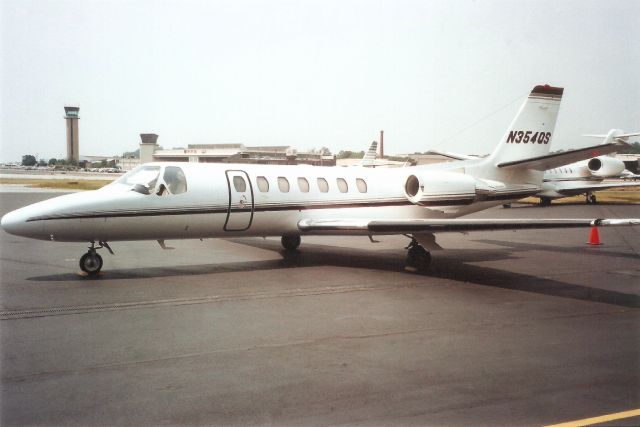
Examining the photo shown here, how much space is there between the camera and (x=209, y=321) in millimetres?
8195

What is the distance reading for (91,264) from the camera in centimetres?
1142

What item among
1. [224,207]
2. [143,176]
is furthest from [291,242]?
[143,176]

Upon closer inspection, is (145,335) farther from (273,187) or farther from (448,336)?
(273,187)

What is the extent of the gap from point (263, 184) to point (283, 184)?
0.56 m

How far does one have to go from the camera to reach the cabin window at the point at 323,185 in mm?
14516

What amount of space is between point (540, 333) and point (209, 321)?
4525mm

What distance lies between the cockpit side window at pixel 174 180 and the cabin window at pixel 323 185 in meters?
3.61

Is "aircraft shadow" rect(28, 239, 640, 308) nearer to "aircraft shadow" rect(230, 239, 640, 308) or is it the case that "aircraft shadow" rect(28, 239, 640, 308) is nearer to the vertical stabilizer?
"aircraft shadow" rect(230, 239, 640, 308)

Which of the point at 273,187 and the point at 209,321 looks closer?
the point at 209,321

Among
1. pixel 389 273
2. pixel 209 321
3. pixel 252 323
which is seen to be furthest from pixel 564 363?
pixel 389 273

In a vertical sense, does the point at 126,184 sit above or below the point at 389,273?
above

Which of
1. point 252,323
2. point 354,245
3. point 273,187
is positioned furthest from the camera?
point 354,245

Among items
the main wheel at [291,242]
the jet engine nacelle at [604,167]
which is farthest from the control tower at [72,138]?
the main wheel at [291,242]

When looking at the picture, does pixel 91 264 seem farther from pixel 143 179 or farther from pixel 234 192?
pixel 234 192
